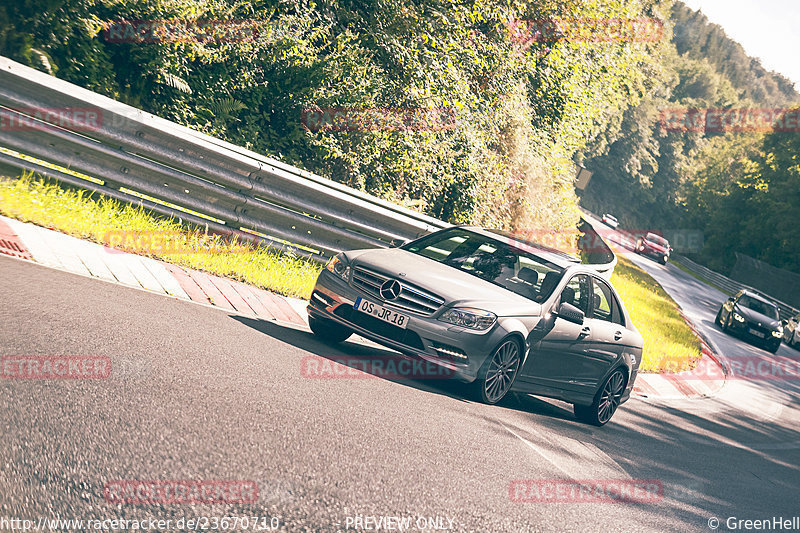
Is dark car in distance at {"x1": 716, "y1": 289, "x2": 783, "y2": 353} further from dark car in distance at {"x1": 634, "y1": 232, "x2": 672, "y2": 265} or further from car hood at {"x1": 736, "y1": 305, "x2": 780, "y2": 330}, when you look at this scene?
dark car in distance at {"x1": 634, "y1": 232, "x2": 672, "y2": 265}

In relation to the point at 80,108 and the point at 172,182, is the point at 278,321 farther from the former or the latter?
the point at 80,108

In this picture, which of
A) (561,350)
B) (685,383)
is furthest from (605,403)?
(685,383)

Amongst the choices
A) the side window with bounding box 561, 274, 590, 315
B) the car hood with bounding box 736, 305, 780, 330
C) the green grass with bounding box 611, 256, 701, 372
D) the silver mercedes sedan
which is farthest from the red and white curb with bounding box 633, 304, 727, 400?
the car hood with bounding box 736, 305, 780, 330

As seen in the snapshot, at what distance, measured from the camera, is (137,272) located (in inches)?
301

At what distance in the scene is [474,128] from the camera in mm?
16328

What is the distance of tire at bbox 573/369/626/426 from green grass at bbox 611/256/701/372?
5.38m

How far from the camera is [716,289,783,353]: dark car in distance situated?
88.6 ft

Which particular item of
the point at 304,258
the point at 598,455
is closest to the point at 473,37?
the point at 304,258

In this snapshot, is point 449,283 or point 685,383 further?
point 685,383

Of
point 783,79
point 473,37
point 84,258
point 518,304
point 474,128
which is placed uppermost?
point 783,79

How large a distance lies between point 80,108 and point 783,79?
193351 millimetres

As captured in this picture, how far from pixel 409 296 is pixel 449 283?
45 cm

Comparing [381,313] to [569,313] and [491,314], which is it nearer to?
[491,314]

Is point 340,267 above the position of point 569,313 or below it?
below
